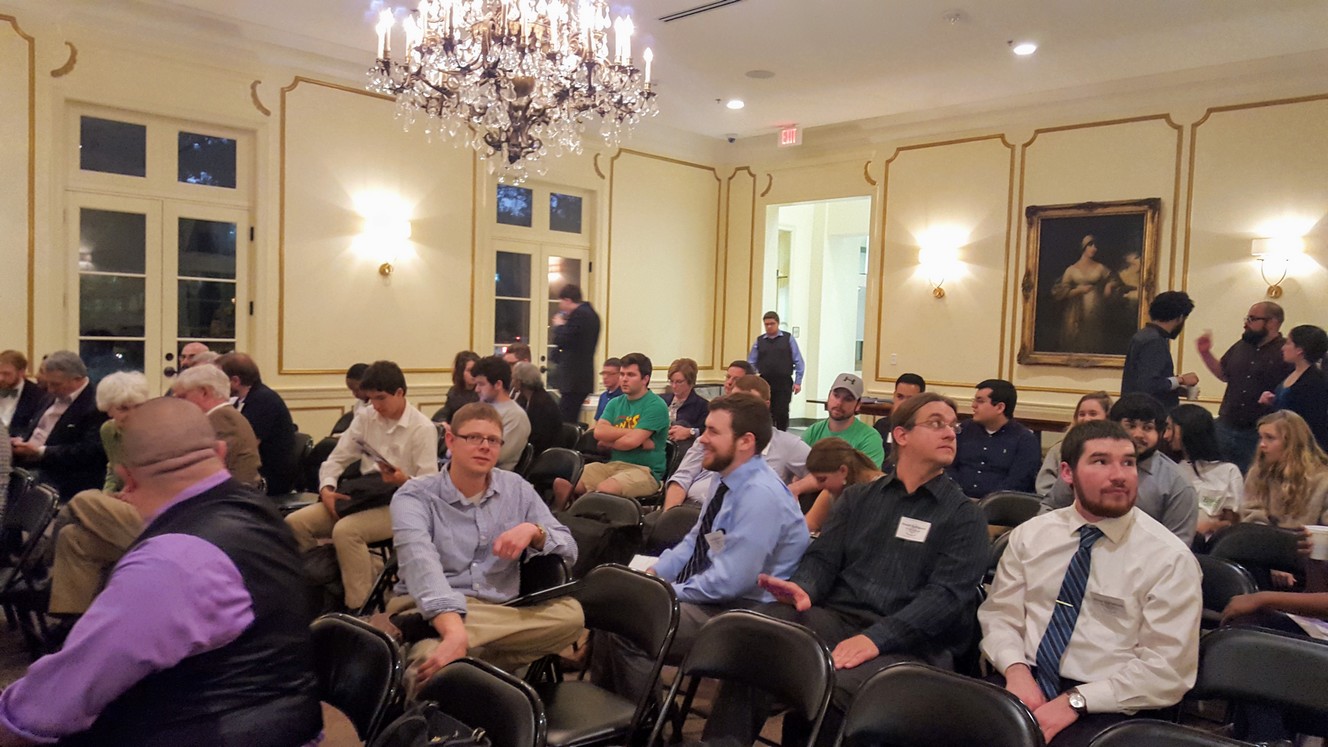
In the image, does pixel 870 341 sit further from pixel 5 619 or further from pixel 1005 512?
pixel 5 619

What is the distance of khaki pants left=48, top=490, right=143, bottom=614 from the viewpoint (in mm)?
3332

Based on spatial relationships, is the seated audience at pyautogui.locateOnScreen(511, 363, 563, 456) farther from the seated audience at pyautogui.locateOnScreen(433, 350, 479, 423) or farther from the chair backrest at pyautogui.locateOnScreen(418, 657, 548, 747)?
the chair backrest at pyautogui.locateOnScreen(418, 657, 548, 747)

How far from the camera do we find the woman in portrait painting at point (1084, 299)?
25.4 feet

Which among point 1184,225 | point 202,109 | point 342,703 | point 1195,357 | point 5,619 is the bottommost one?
point 5,619

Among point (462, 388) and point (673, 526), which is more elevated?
point (462, 388)

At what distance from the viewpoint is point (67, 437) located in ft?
14.6

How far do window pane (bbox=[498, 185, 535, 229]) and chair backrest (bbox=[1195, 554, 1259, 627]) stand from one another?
23.4ft

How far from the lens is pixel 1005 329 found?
8312mm

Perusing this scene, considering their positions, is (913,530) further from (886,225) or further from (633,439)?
(886,225)

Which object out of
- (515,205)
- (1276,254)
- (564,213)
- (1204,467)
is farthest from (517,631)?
(564,213)

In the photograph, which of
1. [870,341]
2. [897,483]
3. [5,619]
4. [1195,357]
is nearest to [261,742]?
[897,483]

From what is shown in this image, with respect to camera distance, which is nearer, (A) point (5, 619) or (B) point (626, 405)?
(A) point (5, 619)

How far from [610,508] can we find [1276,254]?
616 cm

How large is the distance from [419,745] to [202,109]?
21.4ft
